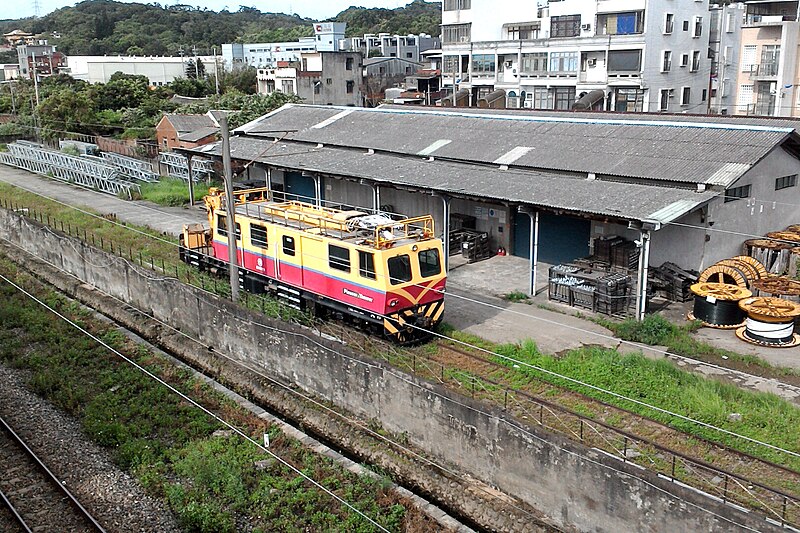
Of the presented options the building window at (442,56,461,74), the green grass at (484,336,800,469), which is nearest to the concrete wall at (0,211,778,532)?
the green grass at (484,336,800,469)

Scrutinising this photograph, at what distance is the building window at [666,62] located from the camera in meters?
44.6

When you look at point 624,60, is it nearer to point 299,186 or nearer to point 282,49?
point 299,186

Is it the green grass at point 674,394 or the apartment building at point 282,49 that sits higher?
the apartment building at point 282,49

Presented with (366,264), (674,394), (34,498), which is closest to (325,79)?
(366,264)

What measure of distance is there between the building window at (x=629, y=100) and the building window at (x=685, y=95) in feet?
14.1

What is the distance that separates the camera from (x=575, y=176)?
78.7 ft

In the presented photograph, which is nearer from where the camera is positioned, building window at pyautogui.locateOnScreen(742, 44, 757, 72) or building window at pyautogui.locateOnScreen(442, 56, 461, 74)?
building window at pyautogui.locateOnScreen(742, 44, 757, 72)

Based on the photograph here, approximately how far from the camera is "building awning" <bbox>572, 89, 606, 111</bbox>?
4259 centimetres

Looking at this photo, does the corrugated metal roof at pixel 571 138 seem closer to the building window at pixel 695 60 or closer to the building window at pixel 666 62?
the building window at pixel 666 62

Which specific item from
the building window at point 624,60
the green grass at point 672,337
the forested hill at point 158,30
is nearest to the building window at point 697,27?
the building window at point 624,60

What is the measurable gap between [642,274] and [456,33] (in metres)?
41.3

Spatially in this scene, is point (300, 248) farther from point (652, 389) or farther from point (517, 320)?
point (652, 389)

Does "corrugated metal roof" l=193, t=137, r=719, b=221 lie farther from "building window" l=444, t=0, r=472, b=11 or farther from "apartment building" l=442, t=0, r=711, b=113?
"building window" l=444, t=0, r=472, b=11

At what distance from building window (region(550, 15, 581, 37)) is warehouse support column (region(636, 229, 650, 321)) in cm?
3230
